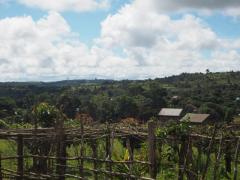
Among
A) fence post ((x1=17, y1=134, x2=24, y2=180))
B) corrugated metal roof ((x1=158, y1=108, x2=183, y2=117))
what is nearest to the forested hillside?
corrugated metal roof ((x1=158, y1=108, x2=183, y2=117))

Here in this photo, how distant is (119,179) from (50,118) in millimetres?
5515

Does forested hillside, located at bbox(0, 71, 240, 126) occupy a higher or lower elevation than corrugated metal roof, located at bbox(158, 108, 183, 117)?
higher

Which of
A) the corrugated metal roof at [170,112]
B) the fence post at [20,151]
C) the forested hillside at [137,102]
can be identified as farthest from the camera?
the corrugated metal roof at [170,112]

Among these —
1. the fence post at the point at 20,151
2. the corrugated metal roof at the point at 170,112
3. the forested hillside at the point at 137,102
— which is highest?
the fence post at the point at 20,151

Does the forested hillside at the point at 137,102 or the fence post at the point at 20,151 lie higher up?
the fence post at the point at 20,151

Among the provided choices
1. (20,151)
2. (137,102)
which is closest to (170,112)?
(137,102)

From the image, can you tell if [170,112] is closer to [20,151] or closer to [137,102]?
[137,102]

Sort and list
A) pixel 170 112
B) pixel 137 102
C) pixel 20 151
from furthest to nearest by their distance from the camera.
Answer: pixel 137 102, pixel 170 112, pixel 20 151

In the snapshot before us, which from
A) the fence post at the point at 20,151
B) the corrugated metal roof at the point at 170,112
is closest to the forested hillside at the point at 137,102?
the corrugated metal roof at the point at 170,112

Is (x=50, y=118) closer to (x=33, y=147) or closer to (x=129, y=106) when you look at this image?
(x=33, y=147)

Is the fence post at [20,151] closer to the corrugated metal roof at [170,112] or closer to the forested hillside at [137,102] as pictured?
the forested hillside at [137,102]

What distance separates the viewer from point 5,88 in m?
88.5

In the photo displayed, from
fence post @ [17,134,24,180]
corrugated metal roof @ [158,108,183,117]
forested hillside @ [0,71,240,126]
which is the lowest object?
corrugated metal roof @ [158,108,183,117]

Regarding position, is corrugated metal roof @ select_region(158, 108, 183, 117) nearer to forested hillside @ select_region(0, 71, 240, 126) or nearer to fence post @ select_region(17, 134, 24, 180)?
forested hillside @ select_region(0, 71, 240, 126)
